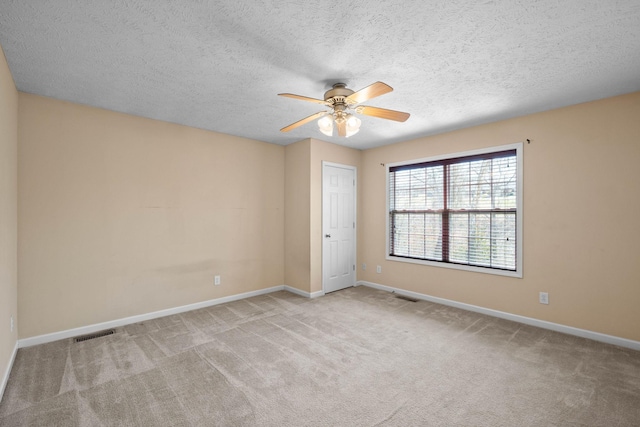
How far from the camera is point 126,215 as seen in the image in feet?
11.2

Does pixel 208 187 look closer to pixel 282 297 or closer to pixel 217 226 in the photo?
pixel 217 226

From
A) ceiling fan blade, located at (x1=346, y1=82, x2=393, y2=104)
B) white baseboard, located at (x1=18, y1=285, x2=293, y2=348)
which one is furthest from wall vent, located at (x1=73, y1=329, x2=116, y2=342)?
ceiling fan blade, located at (x1=346, y1=82, x2=393, y2=104)

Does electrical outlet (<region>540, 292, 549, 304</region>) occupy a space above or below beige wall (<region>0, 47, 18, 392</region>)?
below

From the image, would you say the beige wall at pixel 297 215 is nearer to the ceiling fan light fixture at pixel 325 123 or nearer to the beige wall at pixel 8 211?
the ceiling fan light fixture at pixel 325 123

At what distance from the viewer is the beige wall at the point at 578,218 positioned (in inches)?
111

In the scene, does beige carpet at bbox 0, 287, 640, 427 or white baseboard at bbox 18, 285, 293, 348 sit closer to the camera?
beige carpet at bbox 0, 287, 640, 427

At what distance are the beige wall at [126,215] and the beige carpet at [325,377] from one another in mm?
464

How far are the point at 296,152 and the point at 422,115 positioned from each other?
2.10 meters

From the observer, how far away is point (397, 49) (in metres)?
2.08

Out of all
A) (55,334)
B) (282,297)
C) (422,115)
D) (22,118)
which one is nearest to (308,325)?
(282,297)

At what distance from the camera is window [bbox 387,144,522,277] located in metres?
3.63

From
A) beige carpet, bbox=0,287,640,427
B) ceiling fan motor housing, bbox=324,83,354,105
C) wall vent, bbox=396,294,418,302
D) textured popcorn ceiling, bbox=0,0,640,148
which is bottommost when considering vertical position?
wall vent, bbox=396,294,418,302

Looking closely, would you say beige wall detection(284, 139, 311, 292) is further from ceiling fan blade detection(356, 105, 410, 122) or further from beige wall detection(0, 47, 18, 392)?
beige wall detection(0, 47, 18, 392)

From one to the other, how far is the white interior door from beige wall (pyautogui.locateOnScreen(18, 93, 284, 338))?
1046mm
